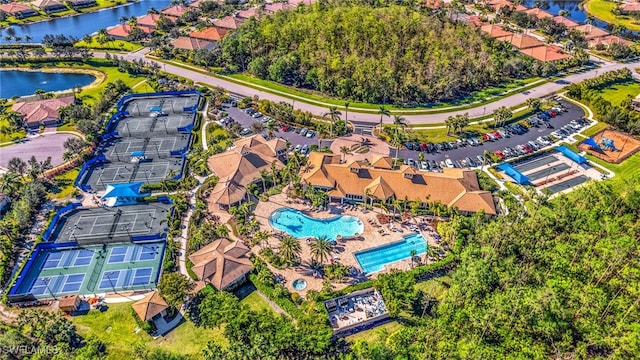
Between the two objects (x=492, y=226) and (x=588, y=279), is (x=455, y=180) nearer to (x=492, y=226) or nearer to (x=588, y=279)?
(x=492, y=226)

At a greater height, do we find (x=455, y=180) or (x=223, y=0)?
(x=223, y=0)

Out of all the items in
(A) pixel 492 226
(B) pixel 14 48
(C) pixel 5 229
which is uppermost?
(B) pixel 14 48

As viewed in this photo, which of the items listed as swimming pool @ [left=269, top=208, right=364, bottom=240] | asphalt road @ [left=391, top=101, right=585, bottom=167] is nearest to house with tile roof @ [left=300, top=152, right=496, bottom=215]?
swimming pool @ [left=269, top=208, right=364, bottom=240]

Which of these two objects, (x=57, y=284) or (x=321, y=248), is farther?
(x=57, y=284)

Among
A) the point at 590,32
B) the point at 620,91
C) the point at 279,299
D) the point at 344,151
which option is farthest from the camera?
the point at 590,32

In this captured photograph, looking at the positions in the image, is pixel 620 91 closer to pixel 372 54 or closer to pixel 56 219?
pixel 372 54

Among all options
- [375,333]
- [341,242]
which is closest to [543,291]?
[375,333]

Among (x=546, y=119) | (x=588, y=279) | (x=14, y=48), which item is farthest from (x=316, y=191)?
(x=14, y=48)
